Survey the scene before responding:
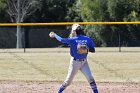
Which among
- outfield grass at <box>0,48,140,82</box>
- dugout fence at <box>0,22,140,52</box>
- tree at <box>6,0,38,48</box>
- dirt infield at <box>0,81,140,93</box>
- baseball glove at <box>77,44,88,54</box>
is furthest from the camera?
tree at <box>6,0,38,48</box>

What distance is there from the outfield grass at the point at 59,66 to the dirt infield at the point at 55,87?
38.2 inches

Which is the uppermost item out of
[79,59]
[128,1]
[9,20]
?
[79,59]

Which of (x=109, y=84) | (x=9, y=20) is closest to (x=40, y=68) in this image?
(x=109, y=84)

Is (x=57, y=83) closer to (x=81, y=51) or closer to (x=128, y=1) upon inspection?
(x=81, y=51)

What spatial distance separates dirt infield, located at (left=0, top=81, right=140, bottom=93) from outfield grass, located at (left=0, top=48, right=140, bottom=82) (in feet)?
3.18

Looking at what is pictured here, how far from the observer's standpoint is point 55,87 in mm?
14969

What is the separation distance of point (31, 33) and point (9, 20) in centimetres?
1766

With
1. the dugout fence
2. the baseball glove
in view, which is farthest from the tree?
the baseball glove

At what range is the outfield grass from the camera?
17.5 metres

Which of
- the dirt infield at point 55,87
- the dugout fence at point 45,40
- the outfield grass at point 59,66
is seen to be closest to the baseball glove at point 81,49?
the dirt infield at point 55,87

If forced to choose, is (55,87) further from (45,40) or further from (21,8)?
(21,8)

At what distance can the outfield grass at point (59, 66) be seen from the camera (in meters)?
17.5

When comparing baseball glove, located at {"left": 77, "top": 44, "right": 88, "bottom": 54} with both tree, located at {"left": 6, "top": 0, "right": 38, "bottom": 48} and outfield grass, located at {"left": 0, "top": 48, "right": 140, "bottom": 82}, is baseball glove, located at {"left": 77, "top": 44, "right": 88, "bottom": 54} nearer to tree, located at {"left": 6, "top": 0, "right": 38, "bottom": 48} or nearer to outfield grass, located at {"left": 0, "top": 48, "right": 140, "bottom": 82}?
outfield grass, located at {"left": 0, "top": 48, "right": 140, "bottom": 82}

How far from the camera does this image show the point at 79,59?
11672 millimetres
